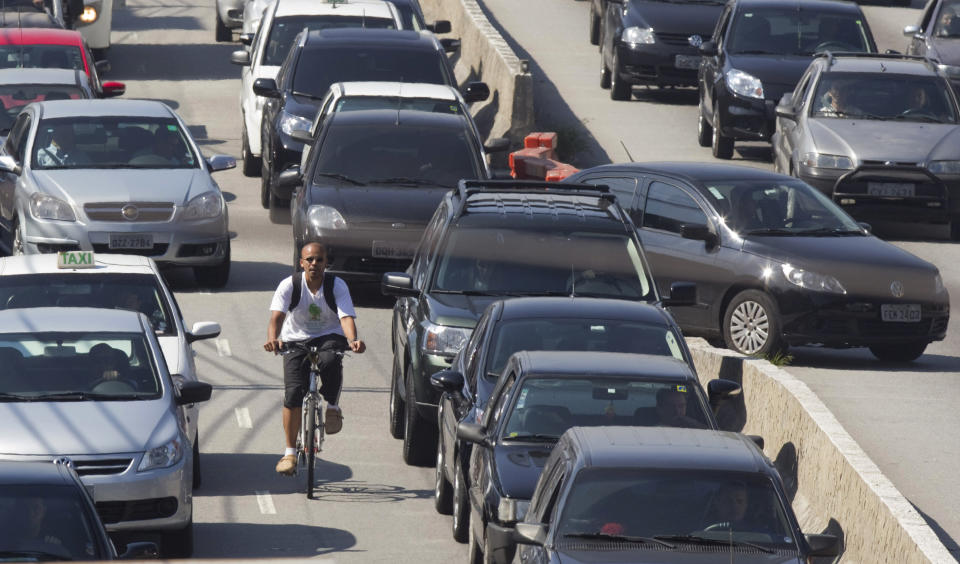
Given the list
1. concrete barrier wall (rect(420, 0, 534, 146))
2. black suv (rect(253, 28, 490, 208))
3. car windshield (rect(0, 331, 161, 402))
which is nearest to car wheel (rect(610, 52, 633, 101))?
concrete barrier wall (rect(420, 0, 534, 146))

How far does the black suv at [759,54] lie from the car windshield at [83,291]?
41.0 ft

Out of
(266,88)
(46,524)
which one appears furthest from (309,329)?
(266,88)

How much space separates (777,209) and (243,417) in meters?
5.14

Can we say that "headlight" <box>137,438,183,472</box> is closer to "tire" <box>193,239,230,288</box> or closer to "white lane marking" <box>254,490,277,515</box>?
"white lane marking" <box>254,490,277,515</box>

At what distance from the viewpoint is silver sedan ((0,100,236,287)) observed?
19.8 metres

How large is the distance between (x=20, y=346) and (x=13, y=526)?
3.47m

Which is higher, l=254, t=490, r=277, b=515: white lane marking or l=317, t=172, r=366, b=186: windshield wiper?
l=317, t=172, r=366, b=186: windshield wiper

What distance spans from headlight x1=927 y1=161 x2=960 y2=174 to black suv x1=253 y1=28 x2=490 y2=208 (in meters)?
5.39

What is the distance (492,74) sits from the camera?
29.3m

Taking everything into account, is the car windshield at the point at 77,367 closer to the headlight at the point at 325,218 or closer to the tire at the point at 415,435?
the tire at the point at 415,435

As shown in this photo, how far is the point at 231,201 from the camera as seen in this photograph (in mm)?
25250

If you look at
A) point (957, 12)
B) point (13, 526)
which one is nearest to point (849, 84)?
point (957, 12)

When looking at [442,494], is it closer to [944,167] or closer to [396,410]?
[396,410]

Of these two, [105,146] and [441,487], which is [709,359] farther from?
[105,146]
